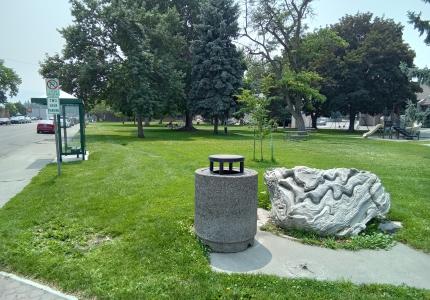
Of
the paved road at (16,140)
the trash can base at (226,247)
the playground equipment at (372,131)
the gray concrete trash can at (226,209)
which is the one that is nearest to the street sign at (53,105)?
the paved road at (16,140)

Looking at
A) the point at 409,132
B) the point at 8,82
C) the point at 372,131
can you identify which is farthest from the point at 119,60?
the point at 8,82

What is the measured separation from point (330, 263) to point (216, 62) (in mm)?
26112

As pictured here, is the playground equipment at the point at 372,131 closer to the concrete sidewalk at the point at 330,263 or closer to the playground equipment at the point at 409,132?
the playground equipment at the point at 409,132

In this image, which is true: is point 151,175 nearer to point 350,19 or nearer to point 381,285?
point 381,285

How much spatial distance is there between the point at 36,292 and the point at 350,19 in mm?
46795

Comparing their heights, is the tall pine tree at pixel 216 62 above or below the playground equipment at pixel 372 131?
above

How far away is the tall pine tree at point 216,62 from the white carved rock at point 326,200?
2248cm

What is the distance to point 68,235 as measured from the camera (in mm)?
4855

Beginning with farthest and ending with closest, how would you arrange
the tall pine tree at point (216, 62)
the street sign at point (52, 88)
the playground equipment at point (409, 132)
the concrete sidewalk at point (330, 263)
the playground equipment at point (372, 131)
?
the playground equipment at point (372, 131), the playground equipment at point (409, 132), the tall pine tree at point (216, 62), the street sign at point (52, 88), the concrete sidewalk at point (330, 263)

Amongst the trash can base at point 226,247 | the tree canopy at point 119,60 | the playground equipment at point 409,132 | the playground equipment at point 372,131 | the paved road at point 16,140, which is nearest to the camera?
the trash can base at point 226,247

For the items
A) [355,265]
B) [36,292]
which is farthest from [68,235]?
[355,265]

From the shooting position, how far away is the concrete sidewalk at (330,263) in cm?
376

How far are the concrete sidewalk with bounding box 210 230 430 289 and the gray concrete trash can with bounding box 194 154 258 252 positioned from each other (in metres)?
0.17

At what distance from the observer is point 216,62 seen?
2867 cm
